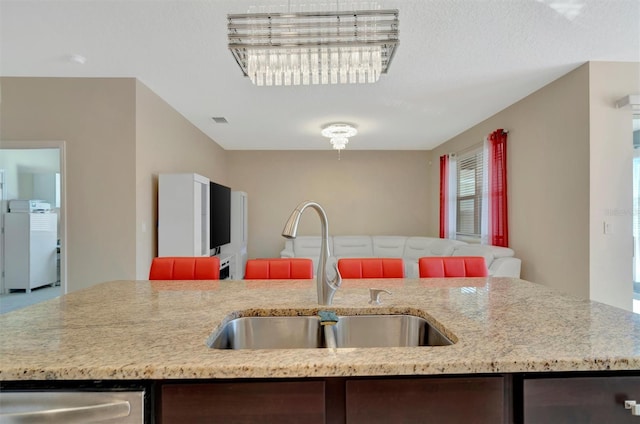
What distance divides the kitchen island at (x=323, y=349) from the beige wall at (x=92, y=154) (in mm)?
2006

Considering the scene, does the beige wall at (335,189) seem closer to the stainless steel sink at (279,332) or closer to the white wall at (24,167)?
the white wall at (24,167)

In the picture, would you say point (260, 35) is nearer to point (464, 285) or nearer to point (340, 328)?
point (340, 328)

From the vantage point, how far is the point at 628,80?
264cm

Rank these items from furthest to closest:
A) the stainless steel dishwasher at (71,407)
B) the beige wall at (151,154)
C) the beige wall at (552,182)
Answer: the beige wall at (151,154) < the beige wall at (552,182) < the stainless steel dishwasher at (71,407)

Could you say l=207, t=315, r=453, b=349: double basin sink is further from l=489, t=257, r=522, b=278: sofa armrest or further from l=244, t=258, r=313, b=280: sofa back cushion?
l=489, t=257, r=522, b=278: sofa armrest

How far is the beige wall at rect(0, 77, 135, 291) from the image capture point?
2.98 metres

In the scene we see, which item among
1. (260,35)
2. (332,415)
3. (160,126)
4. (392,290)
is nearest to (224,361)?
(332,415)

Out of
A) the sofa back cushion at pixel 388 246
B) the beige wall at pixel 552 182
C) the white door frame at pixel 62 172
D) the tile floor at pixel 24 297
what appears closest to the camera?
the beige wall at pixel 552 182

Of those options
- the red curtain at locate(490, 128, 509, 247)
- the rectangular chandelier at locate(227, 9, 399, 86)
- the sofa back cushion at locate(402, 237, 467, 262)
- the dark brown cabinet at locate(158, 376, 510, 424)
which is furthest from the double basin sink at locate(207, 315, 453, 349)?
the sofa back cushion at locate(402, 237, 467, 262)

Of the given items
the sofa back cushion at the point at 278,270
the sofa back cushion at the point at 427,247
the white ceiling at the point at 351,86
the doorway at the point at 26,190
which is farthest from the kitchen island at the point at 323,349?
the sofa back cushion at the point at 427,247

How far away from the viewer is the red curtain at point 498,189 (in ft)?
12.2

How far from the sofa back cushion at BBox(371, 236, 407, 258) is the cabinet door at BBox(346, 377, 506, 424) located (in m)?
5.10

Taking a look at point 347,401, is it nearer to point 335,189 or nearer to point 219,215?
point 219,215

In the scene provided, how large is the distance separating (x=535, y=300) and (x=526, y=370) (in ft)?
2.20
